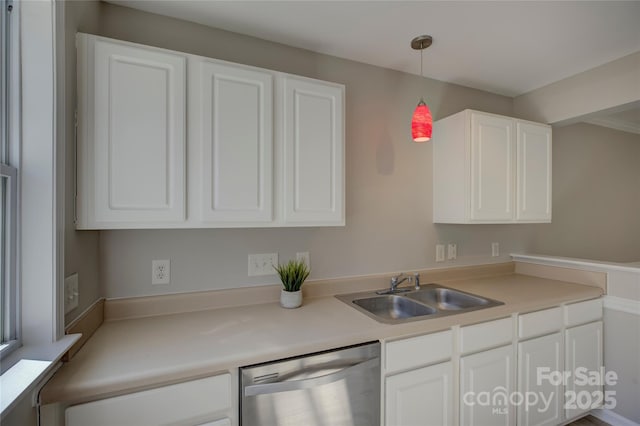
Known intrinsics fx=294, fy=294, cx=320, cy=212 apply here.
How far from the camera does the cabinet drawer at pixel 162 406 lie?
912mm

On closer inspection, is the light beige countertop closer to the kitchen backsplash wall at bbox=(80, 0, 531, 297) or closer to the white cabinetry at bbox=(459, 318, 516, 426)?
the white cabinetry at bbox=(459, 318, 516, 426)

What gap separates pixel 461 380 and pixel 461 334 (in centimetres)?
24

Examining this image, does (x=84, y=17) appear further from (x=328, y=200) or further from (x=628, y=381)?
(x=628, y=381)

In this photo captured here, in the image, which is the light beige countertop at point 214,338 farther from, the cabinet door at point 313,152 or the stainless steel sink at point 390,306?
the cabinet door at point 313,152

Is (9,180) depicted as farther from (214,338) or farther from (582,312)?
(582,312)

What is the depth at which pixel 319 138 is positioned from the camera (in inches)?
60.9

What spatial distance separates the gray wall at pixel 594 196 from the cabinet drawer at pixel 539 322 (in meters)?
1.11

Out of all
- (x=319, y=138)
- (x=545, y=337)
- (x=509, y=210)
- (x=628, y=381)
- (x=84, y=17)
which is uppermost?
(x=84, y=17)

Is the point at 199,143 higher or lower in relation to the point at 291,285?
higher

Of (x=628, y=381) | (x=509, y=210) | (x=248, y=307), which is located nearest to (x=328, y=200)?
(x=248, y=307)

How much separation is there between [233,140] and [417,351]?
4.37 ft

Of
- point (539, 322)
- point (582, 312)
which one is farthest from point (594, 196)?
point (539, 322)

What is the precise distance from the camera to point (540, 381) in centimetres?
179

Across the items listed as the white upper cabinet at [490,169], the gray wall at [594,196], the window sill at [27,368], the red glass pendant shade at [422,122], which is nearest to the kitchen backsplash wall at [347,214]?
the white upper cabinet at [490,169]
